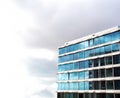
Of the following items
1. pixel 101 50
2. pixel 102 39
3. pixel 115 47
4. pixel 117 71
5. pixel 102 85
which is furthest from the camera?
pixel 102 39

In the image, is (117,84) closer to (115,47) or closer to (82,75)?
(115,47)

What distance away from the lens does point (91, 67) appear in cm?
6831

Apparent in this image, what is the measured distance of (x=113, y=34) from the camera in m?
61.4

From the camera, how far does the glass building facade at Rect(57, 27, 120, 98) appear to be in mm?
59812

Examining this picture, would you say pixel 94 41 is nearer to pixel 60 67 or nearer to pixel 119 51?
pixel 119 51

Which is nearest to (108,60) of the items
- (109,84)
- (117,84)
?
(109,84)

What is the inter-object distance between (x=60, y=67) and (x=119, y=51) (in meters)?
32.1

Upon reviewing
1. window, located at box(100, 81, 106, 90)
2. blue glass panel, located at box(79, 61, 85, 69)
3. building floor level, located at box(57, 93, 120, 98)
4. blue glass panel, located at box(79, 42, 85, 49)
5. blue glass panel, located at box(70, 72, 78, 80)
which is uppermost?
blue glass panel, located at box(79, 42, 85, 49)

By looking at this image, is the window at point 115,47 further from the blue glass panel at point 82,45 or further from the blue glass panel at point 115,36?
the blue glass panel at point 82,45

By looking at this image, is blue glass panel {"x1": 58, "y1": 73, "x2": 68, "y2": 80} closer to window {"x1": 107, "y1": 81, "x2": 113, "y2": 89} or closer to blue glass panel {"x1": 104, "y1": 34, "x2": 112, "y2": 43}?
window {"x1": 107, "y1": 81, "x2": 113, "y2": 89}

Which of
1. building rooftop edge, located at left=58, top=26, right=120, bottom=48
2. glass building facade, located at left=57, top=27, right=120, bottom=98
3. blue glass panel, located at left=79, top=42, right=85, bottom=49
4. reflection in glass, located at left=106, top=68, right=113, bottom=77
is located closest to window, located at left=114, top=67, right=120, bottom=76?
glass building facade, located at left=57, top=27, right=120, bottom=98

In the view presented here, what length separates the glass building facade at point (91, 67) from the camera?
196 ft

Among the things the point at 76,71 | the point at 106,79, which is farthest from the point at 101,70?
the point at 76,71

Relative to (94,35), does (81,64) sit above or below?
below
